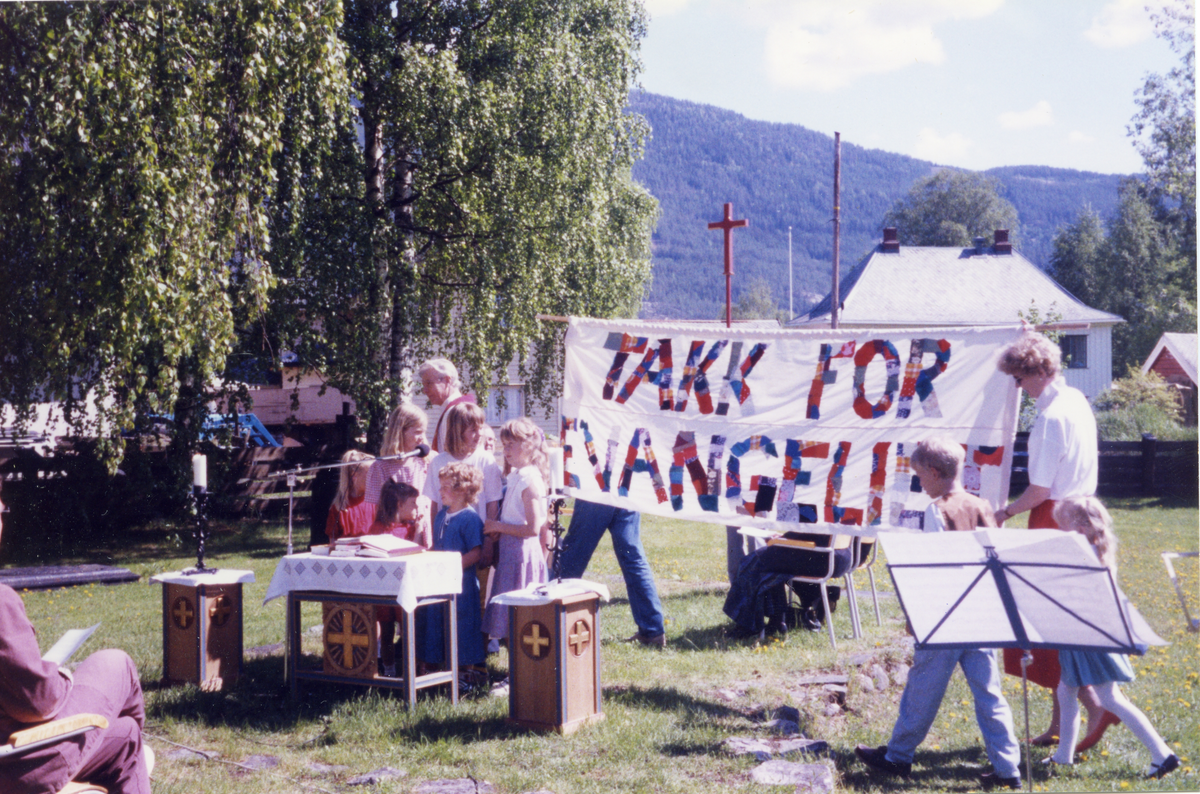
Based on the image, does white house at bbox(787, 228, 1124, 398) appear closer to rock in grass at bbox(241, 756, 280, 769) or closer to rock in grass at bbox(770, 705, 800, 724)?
rock in grass at bbox(770, 705, 800, 724)

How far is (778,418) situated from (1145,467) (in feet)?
63.6

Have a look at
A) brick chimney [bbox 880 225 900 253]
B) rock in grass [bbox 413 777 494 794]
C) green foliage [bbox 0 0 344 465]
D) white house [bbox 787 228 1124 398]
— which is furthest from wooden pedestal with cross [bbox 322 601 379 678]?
brick chimney [bbox 880 225 900 253]

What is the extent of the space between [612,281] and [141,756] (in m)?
16.2

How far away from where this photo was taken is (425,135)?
1398 centimetres

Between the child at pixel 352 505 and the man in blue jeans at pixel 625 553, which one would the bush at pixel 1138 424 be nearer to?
the man in blue jeans at pixel 625 553

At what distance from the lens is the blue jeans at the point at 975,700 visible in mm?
4668

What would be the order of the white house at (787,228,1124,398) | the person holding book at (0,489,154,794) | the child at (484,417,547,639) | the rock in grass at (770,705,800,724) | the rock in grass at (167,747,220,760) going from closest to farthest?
the person holding book at (0,489,154,794) < the rock in grass at (167,747,220,760) < the rock in grass at (770,705,800,724) < the child at (484,417,547,639) < the white house at (787,228,1124,398)

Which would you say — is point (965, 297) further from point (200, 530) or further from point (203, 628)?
point (203, 628)

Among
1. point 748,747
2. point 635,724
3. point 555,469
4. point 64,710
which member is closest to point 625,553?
point 635,724

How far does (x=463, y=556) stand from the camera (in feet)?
20.8

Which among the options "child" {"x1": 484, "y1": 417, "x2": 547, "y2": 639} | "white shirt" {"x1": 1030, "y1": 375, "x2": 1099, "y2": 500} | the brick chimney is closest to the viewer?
"white shirt" {"x1": 1030, "y1": 375, "x2": 1099, "y2": 500}

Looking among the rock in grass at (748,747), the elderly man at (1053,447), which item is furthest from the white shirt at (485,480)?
the elderly man at (1053,447)

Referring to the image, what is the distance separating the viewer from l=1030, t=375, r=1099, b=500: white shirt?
16.0ft

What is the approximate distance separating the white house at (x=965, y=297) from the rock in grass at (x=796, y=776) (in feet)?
123
